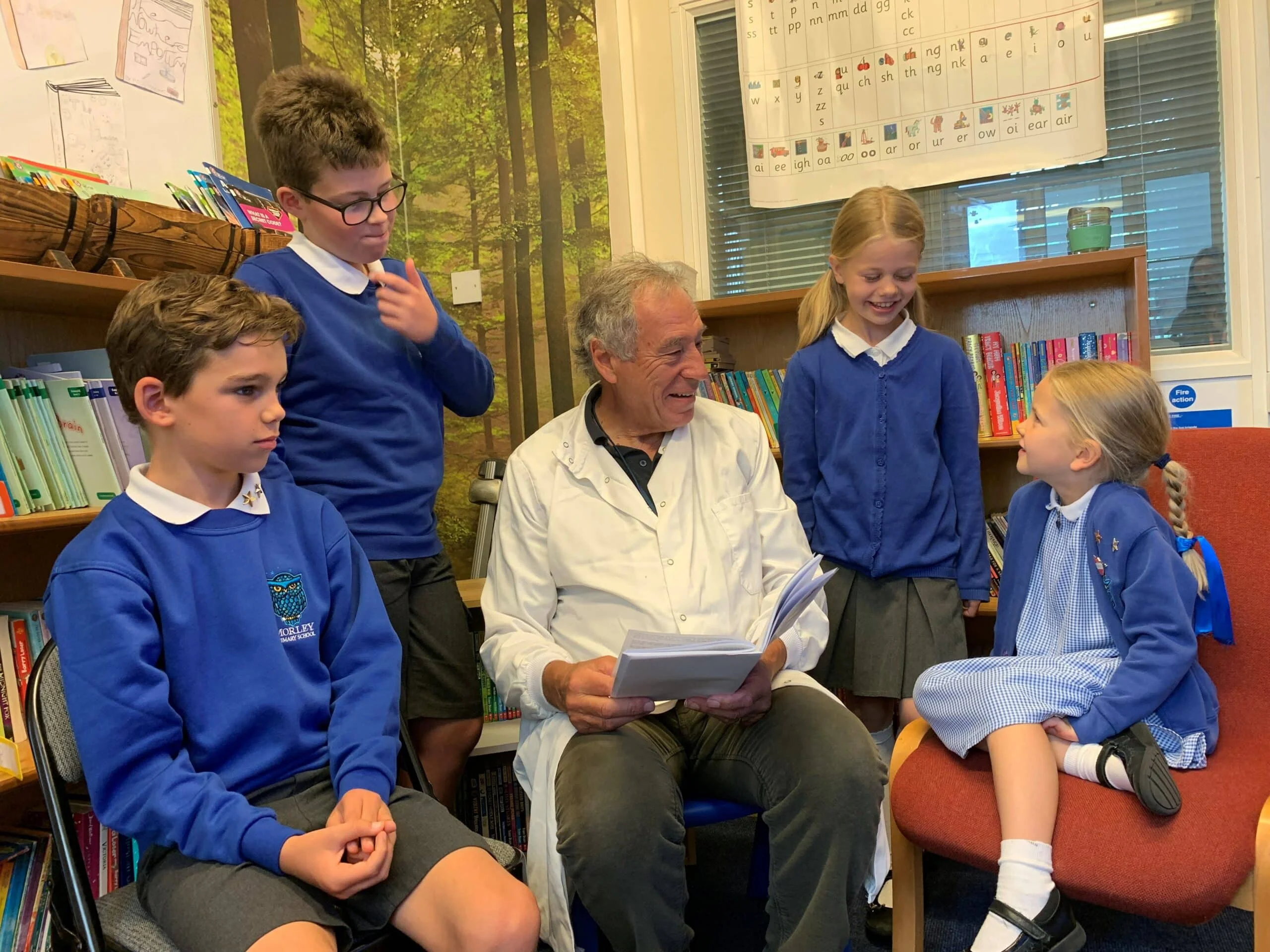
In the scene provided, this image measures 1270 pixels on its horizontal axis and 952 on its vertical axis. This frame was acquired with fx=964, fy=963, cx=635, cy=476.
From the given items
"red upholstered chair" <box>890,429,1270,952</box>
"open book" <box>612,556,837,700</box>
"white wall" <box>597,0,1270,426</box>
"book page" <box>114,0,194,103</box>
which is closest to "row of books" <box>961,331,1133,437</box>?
"red upholstered chair" <box>890,429,1270,952</box>

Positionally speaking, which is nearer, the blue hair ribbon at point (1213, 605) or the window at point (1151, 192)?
the blue hair ribbon at point (1213, 605)

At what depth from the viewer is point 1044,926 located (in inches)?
51.3

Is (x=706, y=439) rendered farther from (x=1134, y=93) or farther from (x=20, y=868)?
(x=1134, y=93)

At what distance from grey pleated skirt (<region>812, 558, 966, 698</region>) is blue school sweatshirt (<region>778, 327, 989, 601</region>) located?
0.10 feet

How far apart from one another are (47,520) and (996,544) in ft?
7.23

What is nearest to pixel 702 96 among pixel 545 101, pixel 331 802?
pixel 545 101

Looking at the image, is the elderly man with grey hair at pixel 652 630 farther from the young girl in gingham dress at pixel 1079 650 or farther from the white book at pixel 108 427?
the white book at pixel 108 427

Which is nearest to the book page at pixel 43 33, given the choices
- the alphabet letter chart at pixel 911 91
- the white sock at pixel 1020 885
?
the alphabet letter chart at pixel 911 91

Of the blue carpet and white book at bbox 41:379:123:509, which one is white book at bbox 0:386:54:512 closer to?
white book at bbox 41:379:123:509

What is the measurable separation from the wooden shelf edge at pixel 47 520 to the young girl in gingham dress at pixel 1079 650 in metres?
1.44

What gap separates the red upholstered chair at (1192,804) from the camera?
1234 mm

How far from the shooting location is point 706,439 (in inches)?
67.5

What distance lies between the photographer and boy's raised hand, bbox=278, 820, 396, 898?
108 cm

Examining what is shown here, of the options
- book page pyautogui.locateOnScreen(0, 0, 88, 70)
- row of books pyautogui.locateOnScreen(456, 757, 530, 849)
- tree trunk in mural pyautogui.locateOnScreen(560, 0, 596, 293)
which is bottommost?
row of books pyautogui.locateOnScreen(456, 757, 530, 849)
